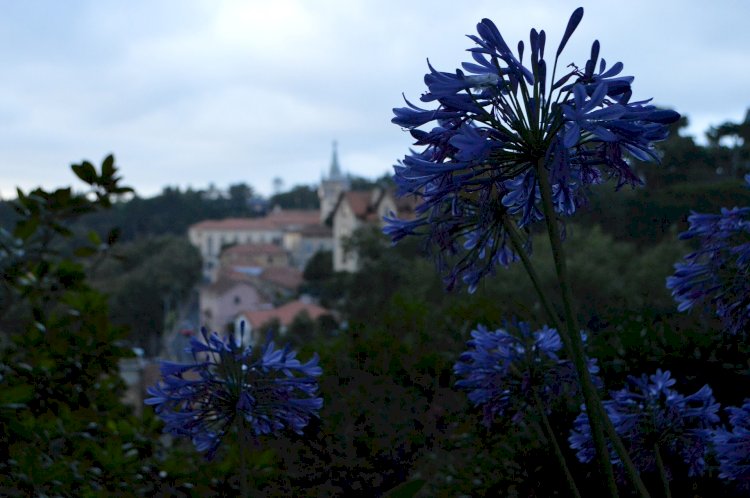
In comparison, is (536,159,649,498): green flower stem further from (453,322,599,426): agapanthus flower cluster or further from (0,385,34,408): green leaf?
(0,385,34,408): green leaf

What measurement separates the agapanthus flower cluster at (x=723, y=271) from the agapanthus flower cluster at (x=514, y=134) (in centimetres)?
57

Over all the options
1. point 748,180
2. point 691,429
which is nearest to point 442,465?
point 691,429

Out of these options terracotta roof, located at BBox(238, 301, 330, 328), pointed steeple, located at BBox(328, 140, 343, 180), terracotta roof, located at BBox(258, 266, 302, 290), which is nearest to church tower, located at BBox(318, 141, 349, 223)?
pointed steeple, located at BBox(328, 140, 343, 180)

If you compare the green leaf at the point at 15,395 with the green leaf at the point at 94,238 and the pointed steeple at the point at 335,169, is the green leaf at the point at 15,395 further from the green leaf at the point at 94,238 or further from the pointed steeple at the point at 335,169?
the pointed steeple at the point at 335,169

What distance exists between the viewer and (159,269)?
70750mm

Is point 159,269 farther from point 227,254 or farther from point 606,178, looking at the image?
point 606,178

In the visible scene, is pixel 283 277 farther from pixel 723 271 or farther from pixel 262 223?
pixel 723 271

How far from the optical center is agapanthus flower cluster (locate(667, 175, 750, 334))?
1.93 metres

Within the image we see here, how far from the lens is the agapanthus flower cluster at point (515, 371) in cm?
223

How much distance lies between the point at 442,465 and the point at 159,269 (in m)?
69.0

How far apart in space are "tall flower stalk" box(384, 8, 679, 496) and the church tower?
3912 inches

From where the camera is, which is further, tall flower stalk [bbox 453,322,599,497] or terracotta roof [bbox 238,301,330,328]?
terracotta roof [bbox 238,301,330,328]

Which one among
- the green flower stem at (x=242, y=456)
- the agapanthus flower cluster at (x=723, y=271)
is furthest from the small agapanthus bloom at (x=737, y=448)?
the green flower stem at (x=242, y=456)

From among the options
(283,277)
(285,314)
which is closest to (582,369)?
(285,314)
